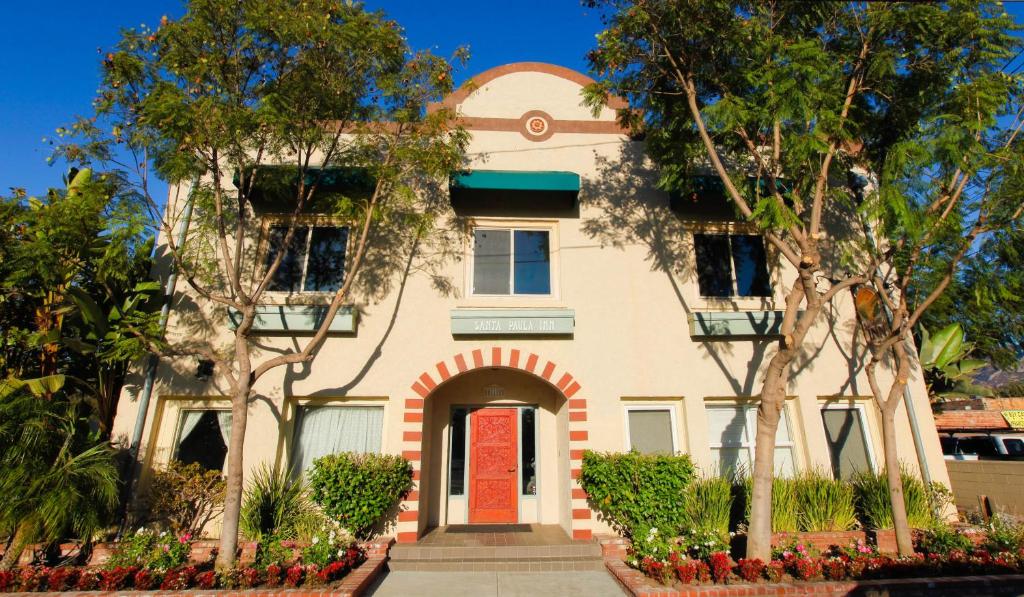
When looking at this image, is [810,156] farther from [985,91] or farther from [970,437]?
[970,437]

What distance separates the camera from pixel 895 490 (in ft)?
24.2

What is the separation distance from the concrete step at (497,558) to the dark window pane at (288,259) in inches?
206

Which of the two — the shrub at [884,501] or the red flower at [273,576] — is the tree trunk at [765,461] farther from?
the red flower at [273,576]

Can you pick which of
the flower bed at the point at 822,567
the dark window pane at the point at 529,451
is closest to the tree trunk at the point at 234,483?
the dark window pane at the point at 529,451

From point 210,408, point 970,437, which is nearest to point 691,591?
point 210,408

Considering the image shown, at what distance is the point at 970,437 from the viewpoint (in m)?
19.4

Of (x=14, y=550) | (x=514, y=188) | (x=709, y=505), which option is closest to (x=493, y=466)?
(x=709, y=505)

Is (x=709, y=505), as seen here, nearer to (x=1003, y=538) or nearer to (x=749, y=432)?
(x=749, y=432)

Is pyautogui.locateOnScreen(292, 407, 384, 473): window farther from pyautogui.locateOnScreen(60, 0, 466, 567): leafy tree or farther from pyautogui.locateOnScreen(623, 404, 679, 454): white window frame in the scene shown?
pyautogui.locateOnScreen(623, 404, 679, 454): white window frame

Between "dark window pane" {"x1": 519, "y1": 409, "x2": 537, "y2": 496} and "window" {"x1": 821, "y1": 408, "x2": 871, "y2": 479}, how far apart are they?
5518 mm

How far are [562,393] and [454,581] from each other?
3.51m

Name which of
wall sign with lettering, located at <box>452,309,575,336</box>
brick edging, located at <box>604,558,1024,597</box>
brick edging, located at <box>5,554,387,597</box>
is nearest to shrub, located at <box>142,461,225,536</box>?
brick edging, located at <box>5,554,387,597</box>

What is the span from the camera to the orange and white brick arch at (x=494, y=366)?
8.27 m

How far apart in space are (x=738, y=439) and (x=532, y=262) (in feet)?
17.0
